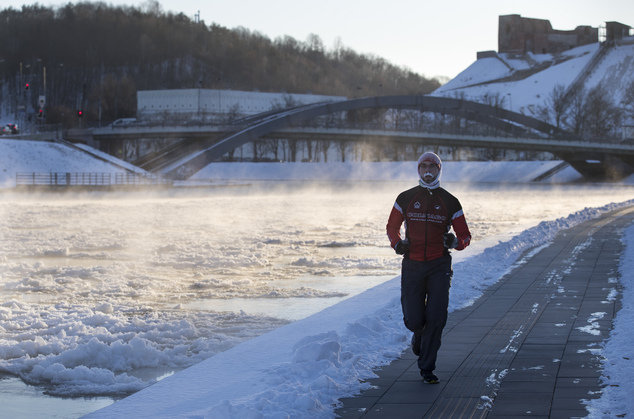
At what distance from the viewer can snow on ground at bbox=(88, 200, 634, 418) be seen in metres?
5.71

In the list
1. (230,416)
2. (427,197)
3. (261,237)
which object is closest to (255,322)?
(427,197)

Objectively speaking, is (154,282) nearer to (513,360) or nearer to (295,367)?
(295,367)

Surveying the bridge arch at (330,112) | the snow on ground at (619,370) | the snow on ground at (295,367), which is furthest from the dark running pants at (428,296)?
the bridge arch at (330,112)

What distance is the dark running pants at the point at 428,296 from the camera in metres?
6.66

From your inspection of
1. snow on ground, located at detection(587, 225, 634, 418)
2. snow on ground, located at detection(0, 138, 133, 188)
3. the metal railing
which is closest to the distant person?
snow on ground, located at detection(587, 225, 634, 418)

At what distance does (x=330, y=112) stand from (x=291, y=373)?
84134mm

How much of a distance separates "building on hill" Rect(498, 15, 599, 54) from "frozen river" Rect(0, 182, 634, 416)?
17255cm

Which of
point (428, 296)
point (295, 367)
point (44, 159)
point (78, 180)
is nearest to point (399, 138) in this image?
point (44, 159)

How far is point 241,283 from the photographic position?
552 inches

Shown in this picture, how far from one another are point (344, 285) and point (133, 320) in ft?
15.0

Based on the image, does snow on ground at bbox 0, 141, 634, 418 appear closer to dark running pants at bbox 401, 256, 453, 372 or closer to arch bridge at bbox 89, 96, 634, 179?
dark running pants at bbox 401, 256, 453, 372

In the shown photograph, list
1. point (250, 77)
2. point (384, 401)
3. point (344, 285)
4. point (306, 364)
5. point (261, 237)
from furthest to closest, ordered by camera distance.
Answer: point (250, 77) → point (261, 237) → point (344, 285) → point (306, 364) → point (384, 401)

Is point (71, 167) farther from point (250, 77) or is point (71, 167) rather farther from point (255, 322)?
point (250, 77)

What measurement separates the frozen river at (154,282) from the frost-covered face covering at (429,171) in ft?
10.6
